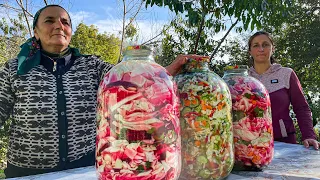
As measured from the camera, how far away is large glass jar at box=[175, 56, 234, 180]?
961 millimetres

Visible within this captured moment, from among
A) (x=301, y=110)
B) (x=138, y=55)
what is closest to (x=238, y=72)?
(x=138, y=55)

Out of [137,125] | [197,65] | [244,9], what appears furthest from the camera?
[244,9]

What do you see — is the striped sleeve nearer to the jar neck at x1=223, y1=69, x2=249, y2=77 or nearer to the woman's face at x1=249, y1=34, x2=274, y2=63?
the jar neck at x1=223, y1=69, x2=249, y2=77

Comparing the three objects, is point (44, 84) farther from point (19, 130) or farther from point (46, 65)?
point (19, 130)

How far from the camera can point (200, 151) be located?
96 centimetres

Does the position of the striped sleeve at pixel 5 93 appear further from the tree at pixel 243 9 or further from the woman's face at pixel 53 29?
the tree at pixel 243 9

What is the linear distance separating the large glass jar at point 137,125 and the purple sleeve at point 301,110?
46.8 inches

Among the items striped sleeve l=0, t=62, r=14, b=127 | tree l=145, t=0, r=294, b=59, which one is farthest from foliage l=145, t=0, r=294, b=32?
striped sleeve l=0, t=62, r=14, b=127

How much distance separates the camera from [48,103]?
152 centimetres

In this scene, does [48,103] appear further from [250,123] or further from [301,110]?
[301,110]

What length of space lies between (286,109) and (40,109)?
149cm

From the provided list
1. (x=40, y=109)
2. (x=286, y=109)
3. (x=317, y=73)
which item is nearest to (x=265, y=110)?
(x=286, y=109)

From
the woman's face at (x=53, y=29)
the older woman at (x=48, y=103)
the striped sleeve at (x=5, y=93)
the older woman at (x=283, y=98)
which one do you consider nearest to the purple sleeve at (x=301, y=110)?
the older woman at (x=283, y=98)

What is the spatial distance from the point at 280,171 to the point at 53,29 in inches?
50.4
